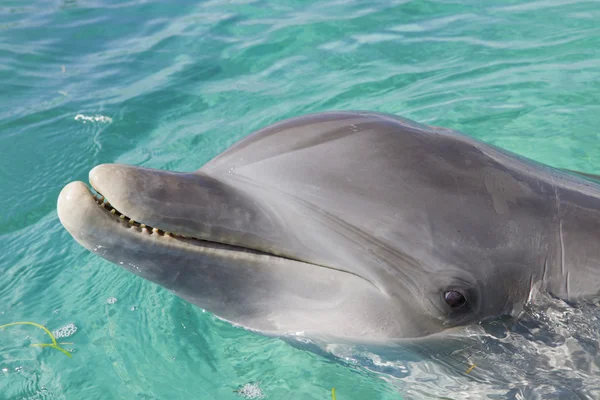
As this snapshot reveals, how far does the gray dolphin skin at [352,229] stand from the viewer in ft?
12.4

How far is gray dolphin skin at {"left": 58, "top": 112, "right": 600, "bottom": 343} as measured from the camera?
3.78 m

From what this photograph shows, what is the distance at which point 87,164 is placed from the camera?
907 cm

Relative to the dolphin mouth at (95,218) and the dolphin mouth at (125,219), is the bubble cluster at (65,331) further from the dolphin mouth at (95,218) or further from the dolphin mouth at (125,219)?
the dolphin mouth at (125,219)

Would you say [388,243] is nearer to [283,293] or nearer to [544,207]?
[283,293]

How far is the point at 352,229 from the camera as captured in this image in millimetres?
3887

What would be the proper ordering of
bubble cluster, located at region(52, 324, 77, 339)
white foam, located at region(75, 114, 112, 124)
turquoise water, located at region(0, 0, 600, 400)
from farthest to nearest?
white foam, located at region(75, 114, 112, 124)
bubble cluster, located at region(52, 324, 77, 339)
turquoise water, located at region(0, 0, 600, 400)

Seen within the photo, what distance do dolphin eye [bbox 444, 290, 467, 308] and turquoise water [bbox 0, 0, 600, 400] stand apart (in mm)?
944

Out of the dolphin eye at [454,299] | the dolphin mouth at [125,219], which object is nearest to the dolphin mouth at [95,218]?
the dolphin mouth at [125,219]

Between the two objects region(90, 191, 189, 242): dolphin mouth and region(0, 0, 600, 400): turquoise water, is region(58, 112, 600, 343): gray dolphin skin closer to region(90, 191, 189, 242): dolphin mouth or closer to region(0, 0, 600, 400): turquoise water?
region(90, 191, 189, 242): dolphin mouth

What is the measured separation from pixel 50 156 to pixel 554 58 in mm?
7445

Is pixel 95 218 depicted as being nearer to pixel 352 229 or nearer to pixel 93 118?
pixel 352 229

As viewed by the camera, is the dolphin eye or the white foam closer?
the dolphin eye

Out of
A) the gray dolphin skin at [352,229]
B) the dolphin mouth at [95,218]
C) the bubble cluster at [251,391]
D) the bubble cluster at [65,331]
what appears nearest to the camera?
the dolphin mouth at [95,218]

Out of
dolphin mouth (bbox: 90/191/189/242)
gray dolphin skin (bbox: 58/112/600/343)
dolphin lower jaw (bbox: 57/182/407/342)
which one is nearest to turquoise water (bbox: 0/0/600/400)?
dolphin lower jaw (bbox: 57/182/407/342)
